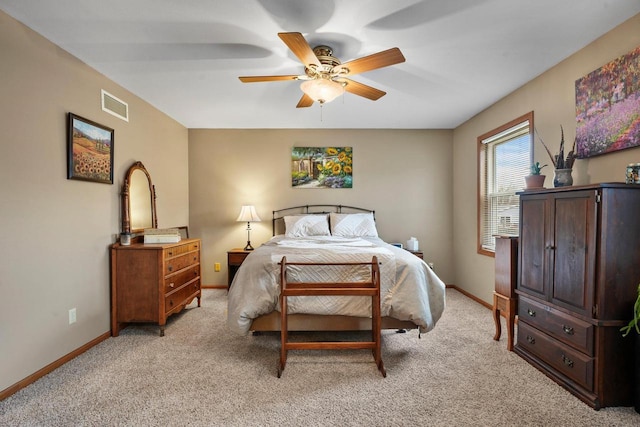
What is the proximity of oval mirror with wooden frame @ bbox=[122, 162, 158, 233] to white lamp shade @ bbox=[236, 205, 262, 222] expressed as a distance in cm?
112

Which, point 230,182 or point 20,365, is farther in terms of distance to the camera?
point 230,182

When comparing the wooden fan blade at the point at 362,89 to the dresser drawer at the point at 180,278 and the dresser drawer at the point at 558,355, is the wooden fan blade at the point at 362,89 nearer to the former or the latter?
the dresser drawer at the point at 558,355

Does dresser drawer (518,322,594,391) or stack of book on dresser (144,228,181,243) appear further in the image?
stack of book on dresser (144,228,181,243)

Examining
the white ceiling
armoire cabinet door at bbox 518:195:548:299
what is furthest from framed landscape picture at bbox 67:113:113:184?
armoire cabinet door at bbox 518:195:548:299

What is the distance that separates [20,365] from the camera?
2.04m

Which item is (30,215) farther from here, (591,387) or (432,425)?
(591,387)

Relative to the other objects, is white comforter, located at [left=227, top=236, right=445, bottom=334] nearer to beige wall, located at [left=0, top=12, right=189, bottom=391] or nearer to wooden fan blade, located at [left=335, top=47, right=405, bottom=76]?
beige wall, located at [left=0, top=12, right=189, bottom=391]

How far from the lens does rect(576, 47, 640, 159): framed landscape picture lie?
1976 mm

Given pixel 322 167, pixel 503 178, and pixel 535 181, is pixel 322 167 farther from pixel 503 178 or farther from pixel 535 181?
pixel 535 181

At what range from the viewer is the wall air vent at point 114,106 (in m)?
2.85

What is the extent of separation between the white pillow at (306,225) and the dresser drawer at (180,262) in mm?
1203

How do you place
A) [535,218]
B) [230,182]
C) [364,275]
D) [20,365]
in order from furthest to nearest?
[230,182] < [364,275] < [535,218] < [20,365]

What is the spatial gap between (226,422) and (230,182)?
3.55 meters

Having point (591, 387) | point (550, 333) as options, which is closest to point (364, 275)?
point (550, 333)
